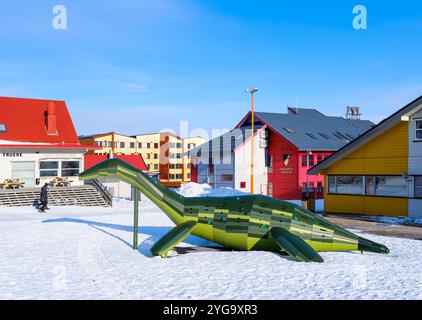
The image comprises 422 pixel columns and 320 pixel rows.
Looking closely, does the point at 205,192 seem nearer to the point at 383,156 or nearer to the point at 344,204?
the point at 344,204

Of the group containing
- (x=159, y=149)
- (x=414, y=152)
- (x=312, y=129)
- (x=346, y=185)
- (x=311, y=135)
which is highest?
(x=312, y=129)

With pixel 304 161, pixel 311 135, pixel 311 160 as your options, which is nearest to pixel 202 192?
pixel 304 161

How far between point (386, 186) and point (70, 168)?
886 inches

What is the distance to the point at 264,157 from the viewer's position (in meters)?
40.7

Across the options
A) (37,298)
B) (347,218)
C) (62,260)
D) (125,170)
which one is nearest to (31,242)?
(62,260)

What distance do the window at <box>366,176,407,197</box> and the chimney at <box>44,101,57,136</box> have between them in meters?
23.8

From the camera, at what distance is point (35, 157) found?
30.7m

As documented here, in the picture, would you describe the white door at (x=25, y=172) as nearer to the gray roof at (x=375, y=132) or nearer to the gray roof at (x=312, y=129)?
the gray roof at (x=375, y=132)

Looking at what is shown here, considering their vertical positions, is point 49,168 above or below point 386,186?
above

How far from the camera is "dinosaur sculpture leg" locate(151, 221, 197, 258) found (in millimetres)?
12117

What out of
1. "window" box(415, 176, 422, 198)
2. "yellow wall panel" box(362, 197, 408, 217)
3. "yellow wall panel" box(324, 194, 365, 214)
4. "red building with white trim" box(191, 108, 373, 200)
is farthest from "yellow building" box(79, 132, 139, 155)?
"window" box(415, 176, 422, 198)

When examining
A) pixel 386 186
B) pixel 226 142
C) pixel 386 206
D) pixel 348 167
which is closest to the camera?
pixel 386 206

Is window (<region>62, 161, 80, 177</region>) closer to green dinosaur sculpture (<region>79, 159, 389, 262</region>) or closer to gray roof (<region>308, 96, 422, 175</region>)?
gray roof (<region>308, 96, 422, 175</region>)

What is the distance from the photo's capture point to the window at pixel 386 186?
74.4 feet
